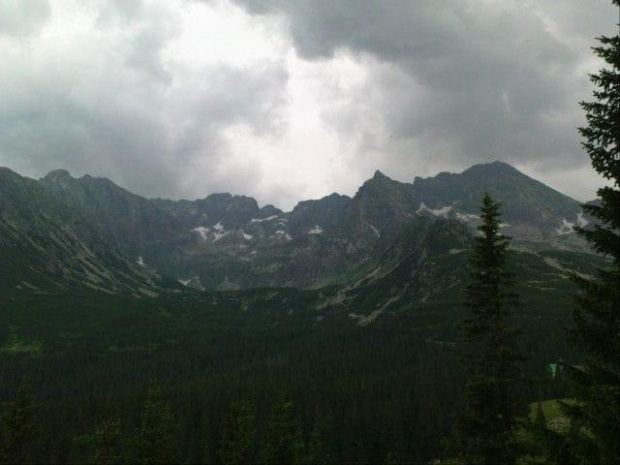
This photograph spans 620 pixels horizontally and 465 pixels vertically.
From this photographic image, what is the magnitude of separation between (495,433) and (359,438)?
96.1m

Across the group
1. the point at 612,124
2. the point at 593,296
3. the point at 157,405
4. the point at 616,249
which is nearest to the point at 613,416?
the point at 593,296

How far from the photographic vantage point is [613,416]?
52.2 feet

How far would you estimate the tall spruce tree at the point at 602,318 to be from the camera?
1605 cm

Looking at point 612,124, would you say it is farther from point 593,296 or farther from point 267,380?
point 267,380

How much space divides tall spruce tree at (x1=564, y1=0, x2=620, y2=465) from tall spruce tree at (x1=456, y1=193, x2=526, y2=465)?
15.9 ft

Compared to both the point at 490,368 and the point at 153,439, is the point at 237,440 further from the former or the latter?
the point at 490,368

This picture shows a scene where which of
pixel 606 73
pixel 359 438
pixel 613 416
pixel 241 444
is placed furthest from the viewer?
pixel 359 438

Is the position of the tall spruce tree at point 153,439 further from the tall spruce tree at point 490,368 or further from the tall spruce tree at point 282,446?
the tall spruce tree at point 490,368

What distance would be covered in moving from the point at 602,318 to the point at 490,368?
7.05m

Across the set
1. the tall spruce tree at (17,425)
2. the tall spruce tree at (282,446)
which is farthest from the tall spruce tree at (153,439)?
the tall spruce tree at (17,425)

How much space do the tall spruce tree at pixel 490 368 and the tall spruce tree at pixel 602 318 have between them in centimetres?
484

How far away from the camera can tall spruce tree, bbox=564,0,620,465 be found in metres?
16.0

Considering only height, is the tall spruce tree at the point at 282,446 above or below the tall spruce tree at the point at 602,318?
below

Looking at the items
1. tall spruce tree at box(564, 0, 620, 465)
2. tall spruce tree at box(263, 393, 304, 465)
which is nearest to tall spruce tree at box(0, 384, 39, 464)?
tall spruce tree at box(263, 393, 304, 465)
